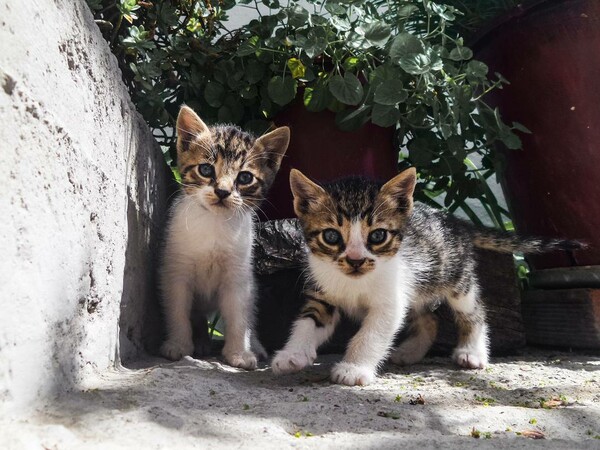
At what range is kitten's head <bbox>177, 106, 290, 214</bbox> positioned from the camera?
2.46 metres

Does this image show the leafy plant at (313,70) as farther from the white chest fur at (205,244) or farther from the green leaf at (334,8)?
the white chest fur at (205,244)

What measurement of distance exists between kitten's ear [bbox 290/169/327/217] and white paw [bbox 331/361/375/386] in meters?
0.59

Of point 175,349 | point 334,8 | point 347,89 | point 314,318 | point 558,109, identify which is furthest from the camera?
point 558,109

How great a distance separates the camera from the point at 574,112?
293 centimetres

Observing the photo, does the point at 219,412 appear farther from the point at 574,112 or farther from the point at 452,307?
the point at 574,112

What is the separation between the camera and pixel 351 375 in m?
2.16

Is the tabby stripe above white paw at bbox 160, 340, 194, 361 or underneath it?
above

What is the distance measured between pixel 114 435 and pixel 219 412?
36 centimetres

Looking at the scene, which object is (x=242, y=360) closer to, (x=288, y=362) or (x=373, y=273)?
(x=288, y=362)

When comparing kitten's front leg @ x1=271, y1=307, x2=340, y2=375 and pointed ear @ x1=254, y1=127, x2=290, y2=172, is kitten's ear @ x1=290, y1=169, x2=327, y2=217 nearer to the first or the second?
pointed ear @ x1=254, y1=127, x2=290, y2=172

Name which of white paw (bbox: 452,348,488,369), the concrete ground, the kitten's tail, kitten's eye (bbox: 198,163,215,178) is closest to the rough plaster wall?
the concrete ground

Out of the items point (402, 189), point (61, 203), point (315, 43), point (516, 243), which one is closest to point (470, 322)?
point (516, 243)

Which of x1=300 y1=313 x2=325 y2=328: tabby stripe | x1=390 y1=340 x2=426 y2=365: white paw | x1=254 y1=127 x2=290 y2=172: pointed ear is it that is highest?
x1=254 y1=127 x2=290 y2=172: pointed ear

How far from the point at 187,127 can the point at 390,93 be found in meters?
0.81
